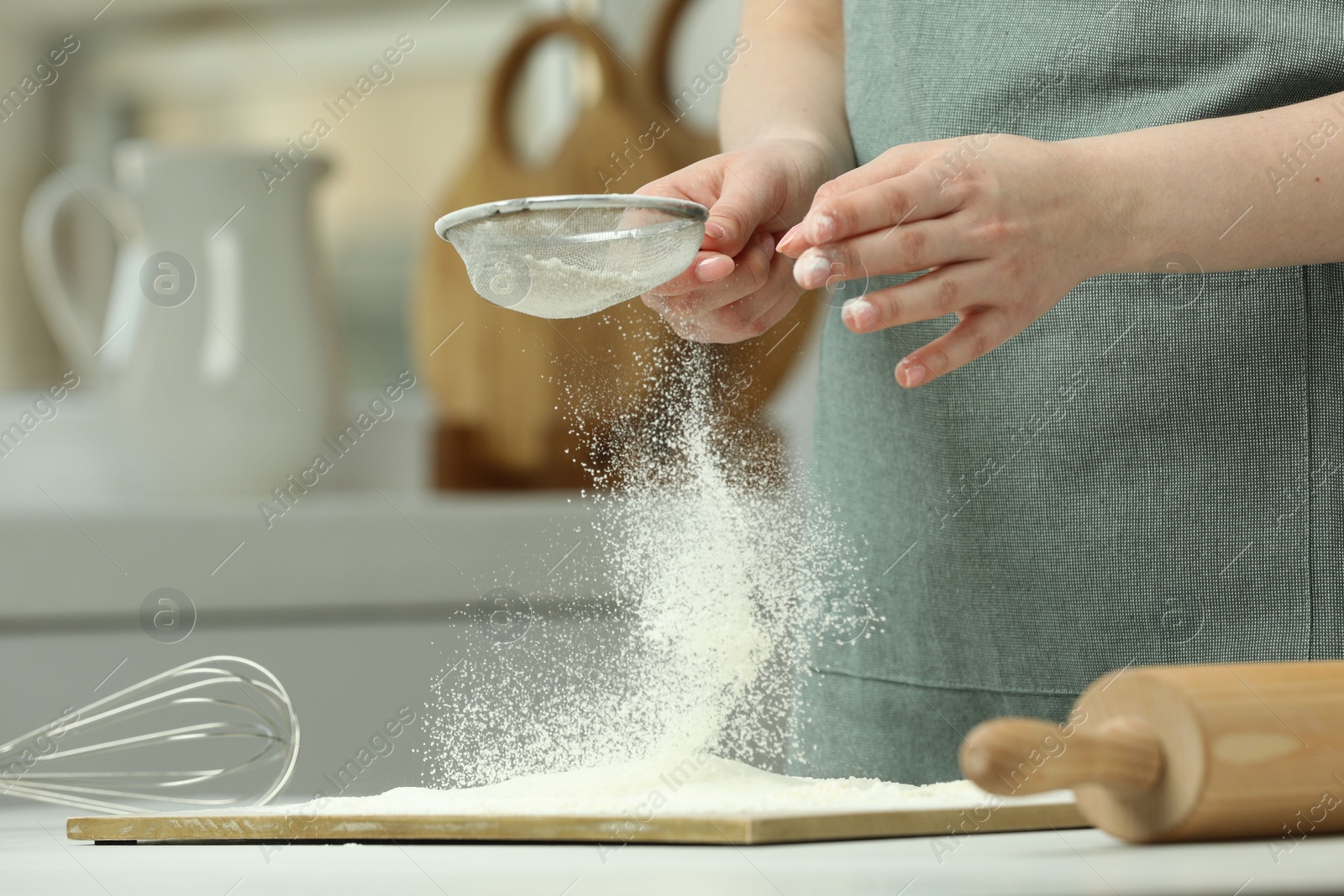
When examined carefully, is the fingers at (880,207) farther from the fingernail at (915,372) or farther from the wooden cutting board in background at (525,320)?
the wooden cutting board in background at (525,320)

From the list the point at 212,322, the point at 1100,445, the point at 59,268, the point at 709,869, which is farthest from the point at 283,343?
the point at 709,869

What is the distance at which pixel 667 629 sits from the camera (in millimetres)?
696

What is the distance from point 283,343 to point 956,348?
1.09m

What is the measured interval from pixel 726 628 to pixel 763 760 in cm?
8

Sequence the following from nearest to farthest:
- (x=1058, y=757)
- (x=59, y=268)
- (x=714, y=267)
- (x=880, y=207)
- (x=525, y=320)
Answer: (x=1058, y=757)
(x=880, y=207)
(x=714, y=267)
(x=59, y=268)
(x=525, y=320)

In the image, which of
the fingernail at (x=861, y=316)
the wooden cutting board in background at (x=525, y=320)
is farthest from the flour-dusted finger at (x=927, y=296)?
the wooden cutting board in background at (x=525, y=320)

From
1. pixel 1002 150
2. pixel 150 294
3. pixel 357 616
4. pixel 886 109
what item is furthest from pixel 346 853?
pixel 150 294

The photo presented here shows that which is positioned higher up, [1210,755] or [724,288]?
[724,288]

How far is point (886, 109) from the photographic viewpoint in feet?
2.50

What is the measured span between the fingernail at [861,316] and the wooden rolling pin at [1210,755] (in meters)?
0.17

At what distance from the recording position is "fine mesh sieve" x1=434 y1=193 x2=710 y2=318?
1.95ft

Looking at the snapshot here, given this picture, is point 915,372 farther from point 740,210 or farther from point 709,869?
point 709,869

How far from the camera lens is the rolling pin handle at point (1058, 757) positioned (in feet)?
1.25

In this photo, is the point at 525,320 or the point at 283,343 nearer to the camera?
the point at 283,343
